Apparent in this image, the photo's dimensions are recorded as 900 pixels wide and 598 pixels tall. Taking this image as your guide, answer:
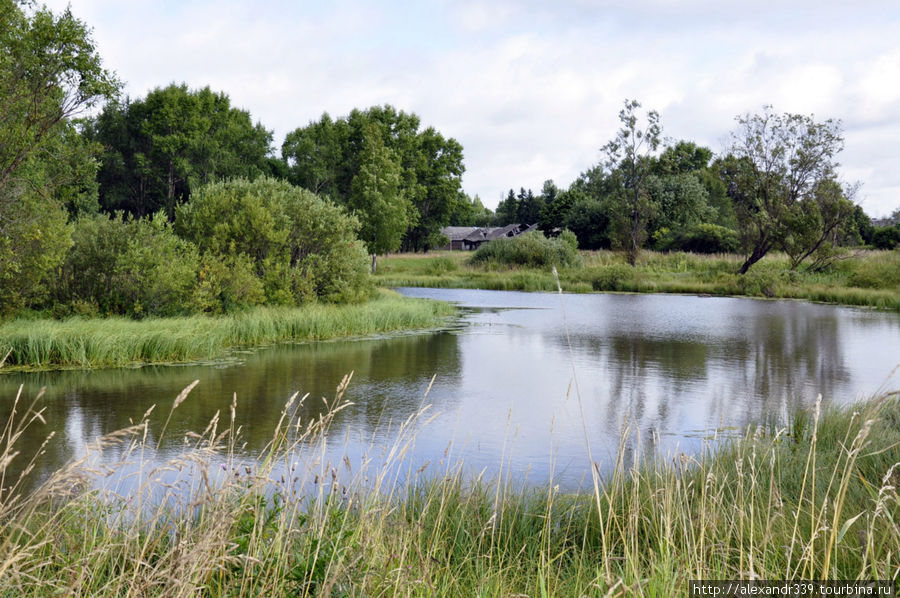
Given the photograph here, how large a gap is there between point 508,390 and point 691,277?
2915 centimetres

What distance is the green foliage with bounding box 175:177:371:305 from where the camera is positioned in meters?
16.8

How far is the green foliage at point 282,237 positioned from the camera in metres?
16.8

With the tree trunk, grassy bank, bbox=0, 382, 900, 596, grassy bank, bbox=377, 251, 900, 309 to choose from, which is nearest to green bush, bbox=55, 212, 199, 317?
grassy bank, bbox=0, 382, 900, 596

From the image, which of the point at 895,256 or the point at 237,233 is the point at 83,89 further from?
the point at 895,256

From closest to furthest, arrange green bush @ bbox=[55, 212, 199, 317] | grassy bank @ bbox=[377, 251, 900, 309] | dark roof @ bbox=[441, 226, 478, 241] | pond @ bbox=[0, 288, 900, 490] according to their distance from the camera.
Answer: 1. pond @ bbox=[0, 288, 900, 490]
2. green bush @ bbox=[55, 212, 199, 317]
3. grassy bank @ bbox=[377, 251, 900, 309]
4. dark roof @ bbox=[441, 226, 478, 241]

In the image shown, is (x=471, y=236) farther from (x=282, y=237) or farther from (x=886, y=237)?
(x=282, y=237)

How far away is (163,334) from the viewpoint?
483 inches

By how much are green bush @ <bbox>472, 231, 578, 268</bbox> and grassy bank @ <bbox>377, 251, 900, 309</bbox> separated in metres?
0.82

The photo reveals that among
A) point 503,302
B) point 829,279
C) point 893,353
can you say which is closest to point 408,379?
point 893,353

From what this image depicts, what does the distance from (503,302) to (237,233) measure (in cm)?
1391

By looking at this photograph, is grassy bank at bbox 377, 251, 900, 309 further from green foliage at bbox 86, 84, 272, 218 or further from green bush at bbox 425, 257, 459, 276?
green foliage at bbox 86, 84, 272, 218

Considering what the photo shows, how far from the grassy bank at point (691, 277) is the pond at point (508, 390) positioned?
11.9 m

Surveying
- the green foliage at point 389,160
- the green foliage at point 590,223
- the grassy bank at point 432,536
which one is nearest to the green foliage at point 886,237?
the green foliage at point 590,223

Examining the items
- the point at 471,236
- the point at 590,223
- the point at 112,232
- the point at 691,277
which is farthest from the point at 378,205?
the point at 471,236
